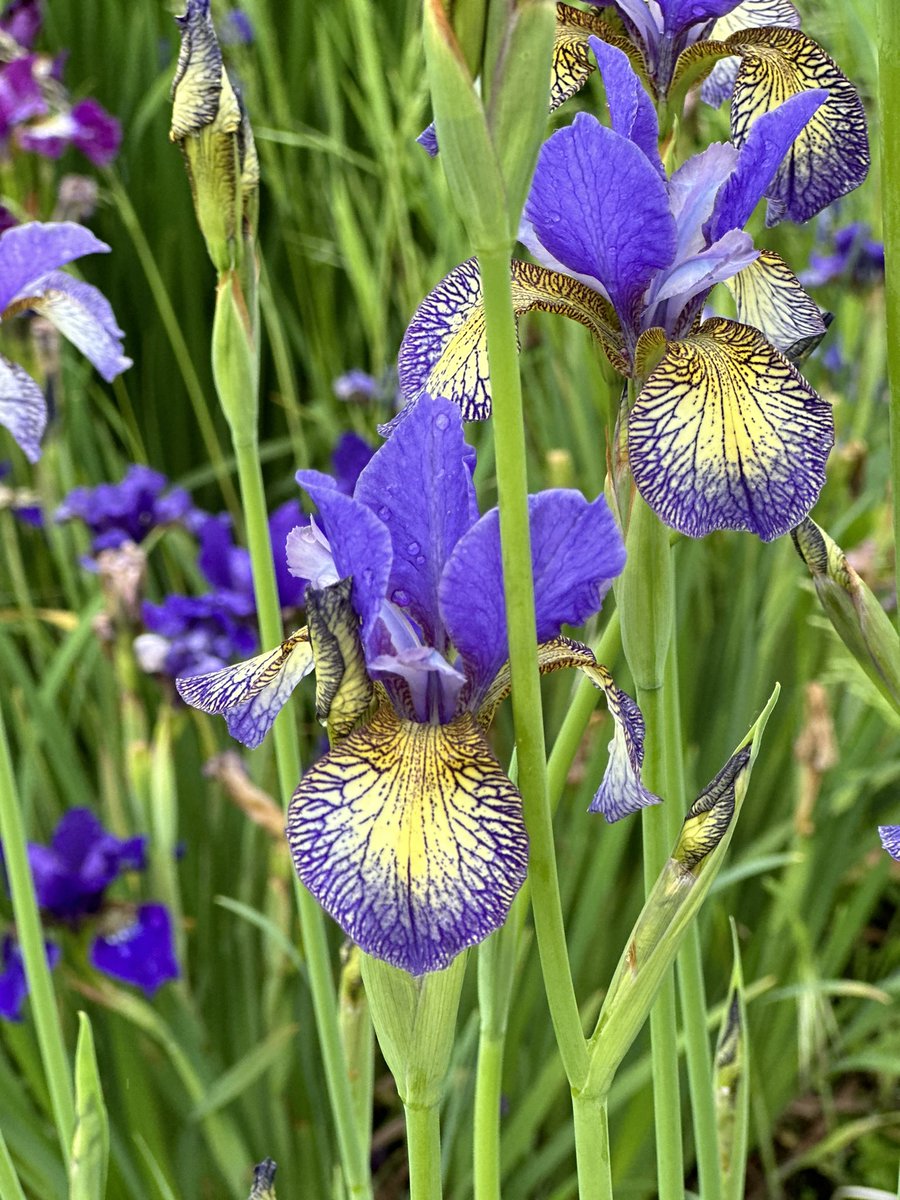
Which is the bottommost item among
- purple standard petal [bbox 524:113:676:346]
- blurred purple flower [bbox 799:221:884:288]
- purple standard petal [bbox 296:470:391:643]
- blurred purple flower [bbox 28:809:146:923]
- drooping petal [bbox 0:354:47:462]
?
blurred purple flower [bbox 28:809:146:923]

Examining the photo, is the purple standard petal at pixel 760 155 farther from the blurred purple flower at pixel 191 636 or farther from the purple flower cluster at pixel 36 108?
the purple flower cluster at pixel 36 108

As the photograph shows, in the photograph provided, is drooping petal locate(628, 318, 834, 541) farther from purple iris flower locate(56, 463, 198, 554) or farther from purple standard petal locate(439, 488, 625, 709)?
purple iris flower locate(56, 463, 198, 554)

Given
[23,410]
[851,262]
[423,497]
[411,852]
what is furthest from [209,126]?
[851,262]

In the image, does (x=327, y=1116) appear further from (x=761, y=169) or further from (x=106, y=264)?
(x=106, y=264)

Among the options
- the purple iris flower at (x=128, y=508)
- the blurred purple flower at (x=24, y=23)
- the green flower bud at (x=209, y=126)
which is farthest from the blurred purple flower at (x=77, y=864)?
the blurred purple flower at (x=24, y=23)

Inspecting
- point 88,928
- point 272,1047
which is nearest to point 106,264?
point 88,928

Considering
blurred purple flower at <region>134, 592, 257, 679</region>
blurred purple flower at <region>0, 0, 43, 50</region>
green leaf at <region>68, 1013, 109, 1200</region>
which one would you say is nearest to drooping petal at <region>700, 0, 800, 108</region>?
green leaf at <region>68, 1013, 109, 1200</region>

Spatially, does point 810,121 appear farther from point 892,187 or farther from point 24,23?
point 24,23
